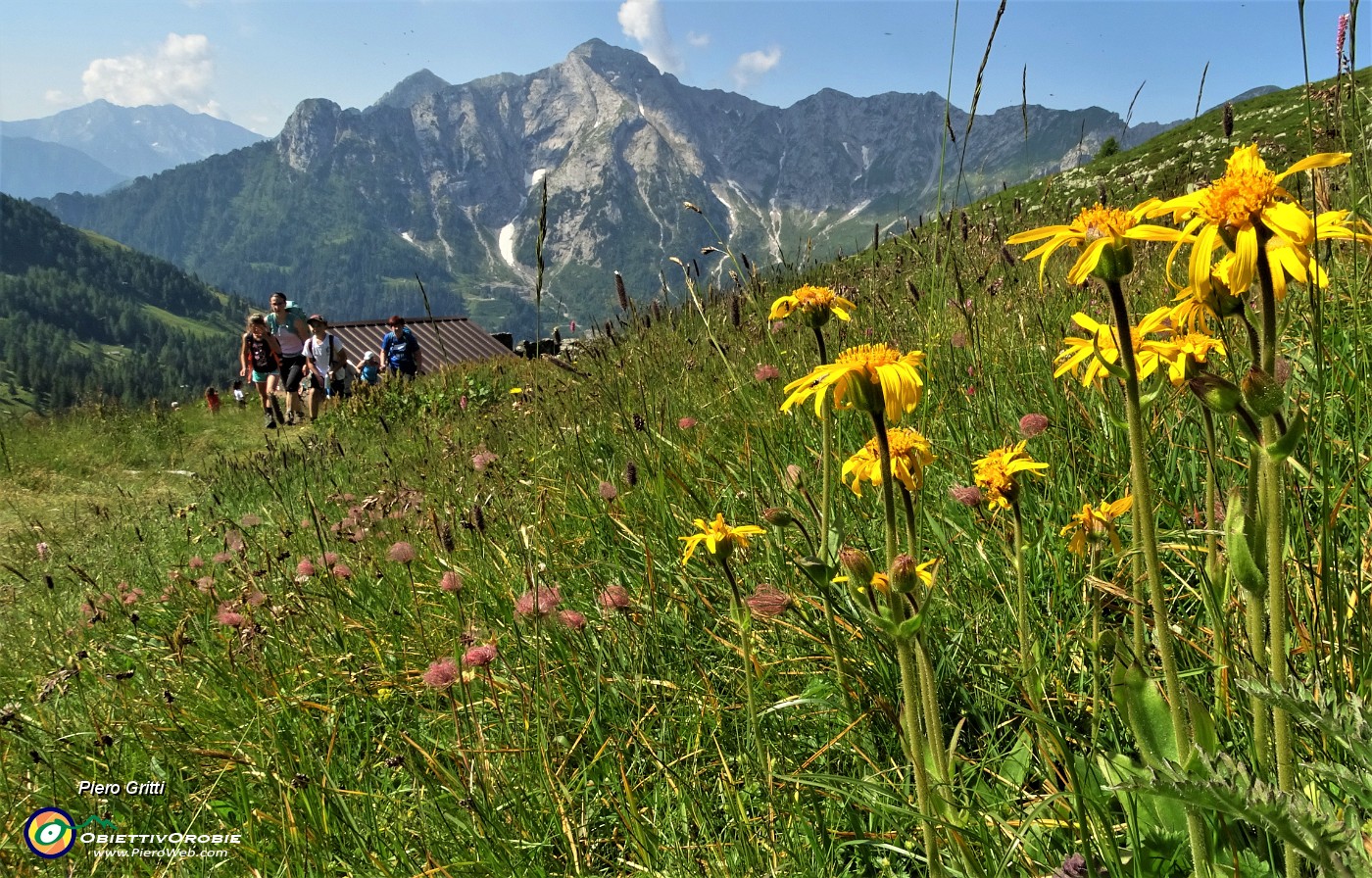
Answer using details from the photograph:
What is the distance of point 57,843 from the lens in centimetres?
214

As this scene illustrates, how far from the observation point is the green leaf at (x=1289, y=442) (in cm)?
80

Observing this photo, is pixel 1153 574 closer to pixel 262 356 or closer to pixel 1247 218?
pixel 1247 218

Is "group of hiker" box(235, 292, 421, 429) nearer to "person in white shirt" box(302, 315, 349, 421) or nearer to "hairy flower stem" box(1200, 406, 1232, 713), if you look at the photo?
"person in white shirt" box(302, 315, 349, 421)

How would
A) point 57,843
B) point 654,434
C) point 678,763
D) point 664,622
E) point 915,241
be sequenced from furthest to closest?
point 915,241 < point 654,434 < point 664,622 < point 57,843 < point 678,763

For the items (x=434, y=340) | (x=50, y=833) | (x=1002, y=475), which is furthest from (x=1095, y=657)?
(x=434, y=340)

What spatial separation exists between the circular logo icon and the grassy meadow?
0.13ft

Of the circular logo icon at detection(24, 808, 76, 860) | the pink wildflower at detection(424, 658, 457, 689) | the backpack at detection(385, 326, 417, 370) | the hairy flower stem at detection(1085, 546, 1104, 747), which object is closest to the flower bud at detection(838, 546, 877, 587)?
the hairy flower stem at detection(1085, 546, 1104, 747)

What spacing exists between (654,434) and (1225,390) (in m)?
2.69

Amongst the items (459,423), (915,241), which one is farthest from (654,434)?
(459,423)

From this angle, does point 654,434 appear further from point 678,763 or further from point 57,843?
point 57,843

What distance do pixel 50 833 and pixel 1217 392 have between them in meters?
3.00

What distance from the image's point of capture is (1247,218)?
963 mm

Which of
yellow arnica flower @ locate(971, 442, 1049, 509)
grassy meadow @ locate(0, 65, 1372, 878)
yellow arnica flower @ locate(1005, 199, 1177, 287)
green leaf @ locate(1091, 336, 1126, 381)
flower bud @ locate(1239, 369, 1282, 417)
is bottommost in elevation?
grassy meadow @ locate(0, 65, 1372, 878)

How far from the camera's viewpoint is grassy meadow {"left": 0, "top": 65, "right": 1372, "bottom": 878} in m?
1.09
